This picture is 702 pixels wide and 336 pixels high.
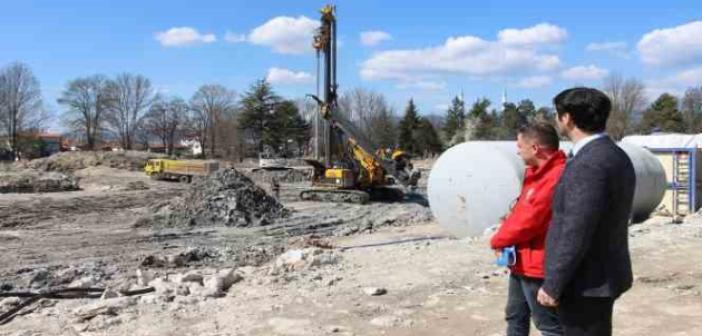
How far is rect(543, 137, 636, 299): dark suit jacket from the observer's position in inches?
115

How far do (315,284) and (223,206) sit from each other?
491 inches

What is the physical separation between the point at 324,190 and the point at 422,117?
5352cm

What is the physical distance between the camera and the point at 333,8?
80.6 ft

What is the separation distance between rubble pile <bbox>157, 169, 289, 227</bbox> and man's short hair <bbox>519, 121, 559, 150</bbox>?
53.6ft

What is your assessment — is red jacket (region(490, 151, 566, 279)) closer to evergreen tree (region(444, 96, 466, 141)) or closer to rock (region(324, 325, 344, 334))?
rock (region(324, 325, 344, 334))

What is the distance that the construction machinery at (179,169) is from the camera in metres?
38.9

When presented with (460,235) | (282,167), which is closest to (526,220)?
(460,235)

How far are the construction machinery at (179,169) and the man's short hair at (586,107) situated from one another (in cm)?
3626

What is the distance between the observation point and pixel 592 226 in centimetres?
292

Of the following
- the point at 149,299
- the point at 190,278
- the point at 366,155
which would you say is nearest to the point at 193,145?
the point at 366,155

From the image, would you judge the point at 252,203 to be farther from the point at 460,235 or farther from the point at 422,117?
the point at 422,117

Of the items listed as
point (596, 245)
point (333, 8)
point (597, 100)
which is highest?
point (333, 8)

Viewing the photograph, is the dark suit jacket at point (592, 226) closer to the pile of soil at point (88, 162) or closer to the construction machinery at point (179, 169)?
the construction machinery at point (179, 169)

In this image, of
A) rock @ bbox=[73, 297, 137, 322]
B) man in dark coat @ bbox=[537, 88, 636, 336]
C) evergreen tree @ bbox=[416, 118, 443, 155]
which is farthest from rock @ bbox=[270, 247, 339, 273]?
evergreen tree @ bbox=[416, 118, 443, 155]
